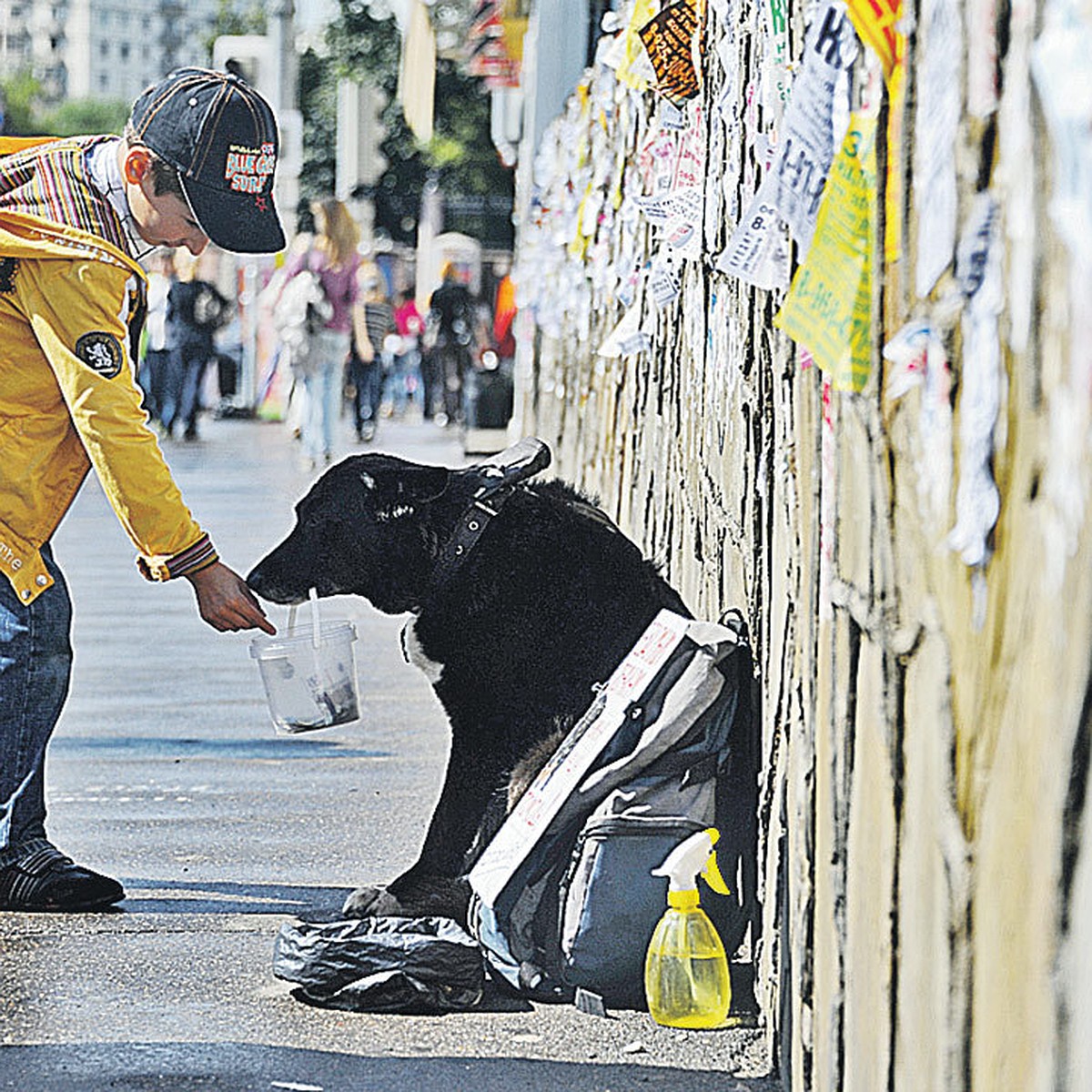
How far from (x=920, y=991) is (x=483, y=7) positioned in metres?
21.3

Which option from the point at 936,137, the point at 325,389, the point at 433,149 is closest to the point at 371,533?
the point at 936,137

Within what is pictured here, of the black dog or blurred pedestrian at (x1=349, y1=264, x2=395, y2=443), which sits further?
blurred pedestrian at (x1=349, y1=264, x2=395, y2=443)

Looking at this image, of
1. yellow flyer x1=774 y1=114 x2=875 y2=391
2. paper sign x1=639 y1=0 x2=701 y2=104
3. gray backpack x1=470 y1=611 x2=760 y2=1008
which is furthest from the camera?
paper sign x1=639 y1=0 x2=701 y2=104

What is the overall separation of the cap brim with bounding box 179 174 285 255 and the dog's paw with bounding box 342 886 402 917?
1420mm

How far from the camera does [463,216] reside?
56281 millimetres

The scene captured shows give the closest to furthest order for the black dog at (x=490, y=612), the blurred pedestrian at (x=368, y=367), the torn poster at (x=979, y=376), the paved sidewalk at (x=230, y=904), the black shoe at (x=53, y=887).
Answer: the torn poster at (x=979, y=376) < the paved sidewalk at (x=230, y=904) < the black dog at (x=490, y=612) < the black shoe at (x=53, y=887) < the blurred pedestrian at (x=368, y=367)

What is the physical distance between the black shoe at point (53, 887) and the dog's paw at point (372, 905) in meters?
0.64

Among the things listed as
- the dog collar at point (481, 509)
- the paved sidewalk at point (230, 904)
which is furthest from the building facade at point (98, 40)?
the dog collar at point (481, 509)

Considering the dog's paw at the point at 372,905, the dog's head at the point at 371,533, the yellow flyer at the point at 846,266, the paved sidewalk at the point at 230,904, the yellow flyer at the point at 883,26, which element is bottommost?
the paved sidewalk at the point at 230,904

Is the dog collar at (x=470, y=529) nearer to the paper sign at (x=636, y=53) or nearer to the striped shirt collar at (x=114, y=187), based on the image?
the striped shirt collar at (x=114, y=187)

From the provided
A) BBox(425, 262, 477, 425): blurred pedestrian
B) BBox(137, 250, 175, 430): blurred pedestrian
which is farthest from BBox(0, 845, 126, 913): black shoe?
BBox(425, 262, 477, 425): blurred pedestrian

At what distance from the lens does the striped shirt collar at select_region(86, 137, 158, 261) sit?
4.66 m

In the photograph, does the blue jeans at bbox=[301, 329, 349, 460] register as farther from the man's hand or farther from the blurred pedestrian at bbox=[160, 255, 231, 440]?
the man's hand

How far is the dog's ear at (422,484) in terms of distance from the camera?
4551 millimetres
